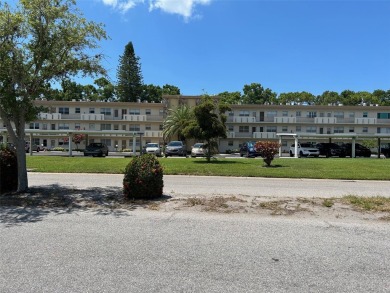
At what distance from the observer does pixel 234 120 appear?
58.3 m

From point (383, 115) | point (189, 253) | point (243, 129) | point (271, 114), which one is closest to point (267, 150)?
point (189, 253)

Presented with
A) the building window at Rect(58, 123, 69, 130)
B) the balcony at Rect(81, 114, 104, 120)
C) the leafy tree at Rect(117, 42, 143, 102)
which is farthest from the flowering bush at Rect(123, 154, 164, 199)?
the leafy tree at Rect(117, 42, 143, 102)

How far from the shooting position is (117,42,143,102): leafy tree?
81.1 metres

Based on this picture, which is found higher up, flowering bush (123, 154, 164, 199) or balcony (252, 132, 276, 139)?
balcony (252, 132, 276, 139)

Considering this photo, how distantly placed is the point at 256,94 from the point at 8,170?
94.8 metres

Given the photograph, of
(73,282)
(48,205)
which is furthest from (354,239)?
(48,205)

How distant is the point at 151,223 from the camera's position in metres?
6.79

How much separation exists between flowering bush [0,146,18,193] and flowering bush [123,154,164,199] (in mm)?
3532

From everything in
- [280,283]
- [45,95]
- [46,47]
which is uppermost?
[46,47]

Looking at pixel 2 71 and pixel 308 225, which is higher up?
pixel 2 71

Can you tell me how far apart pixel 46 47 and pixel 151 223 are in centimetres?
567

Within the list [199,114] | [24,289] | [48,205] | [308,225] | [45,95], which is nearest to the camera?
[24,289]

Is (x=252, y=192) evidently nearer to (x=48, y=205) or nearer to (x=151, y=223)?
(x=151, y=223)

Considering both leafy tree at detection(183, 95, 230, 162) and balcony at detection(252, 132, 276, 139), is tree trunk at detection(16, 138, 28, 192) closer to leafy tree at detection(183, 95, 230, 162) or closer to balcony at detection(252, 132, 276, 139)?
leafy tree at detection(183, 95, 230, 162)
